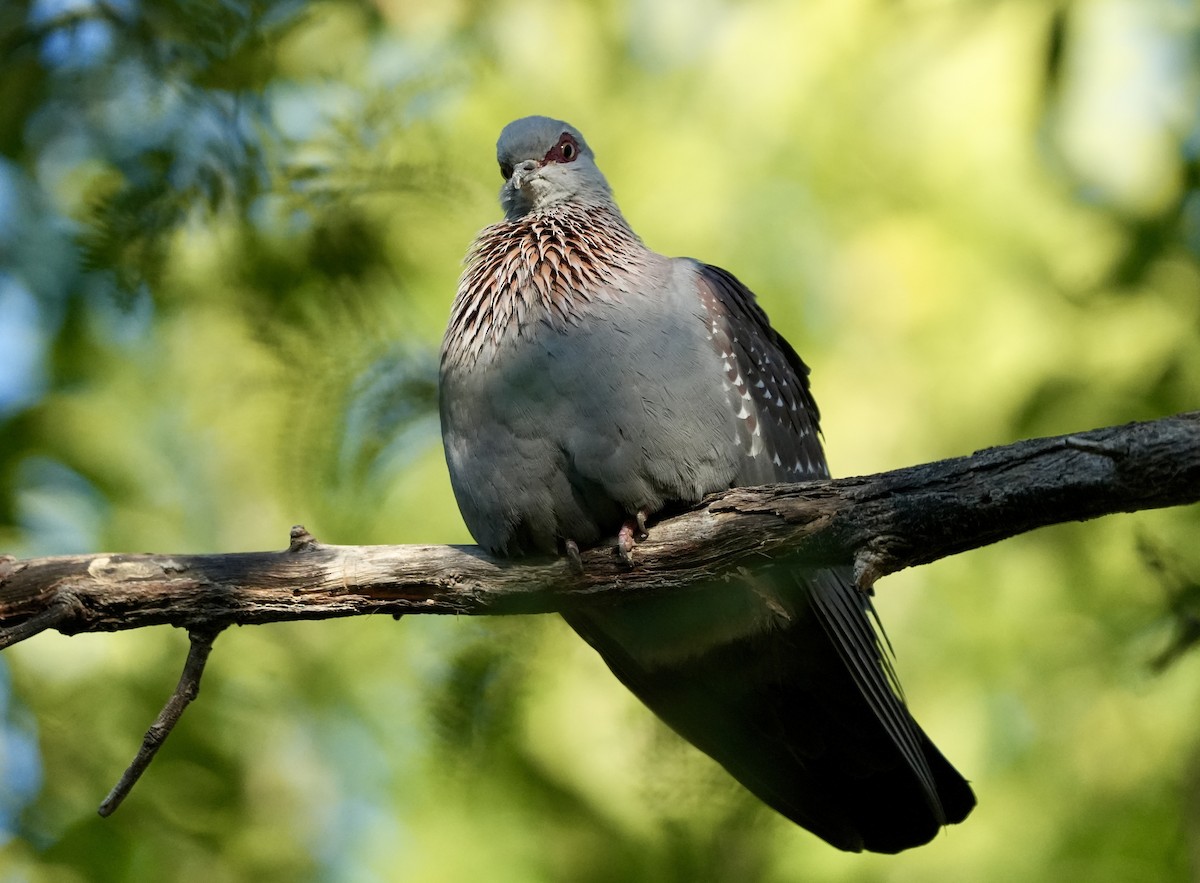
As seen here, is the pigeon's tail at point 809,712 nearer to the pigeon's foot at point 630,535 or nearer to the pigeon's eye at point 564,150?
the pigeon's foot at point 630,535

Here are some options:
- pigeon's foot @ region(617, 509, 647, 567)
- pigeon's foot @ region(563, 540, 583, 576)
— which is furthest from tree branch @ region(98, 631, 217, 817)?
pigeon's foot @ region(617, 509, 647, 567)

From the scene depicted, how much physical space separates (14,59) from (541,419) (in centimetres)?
304

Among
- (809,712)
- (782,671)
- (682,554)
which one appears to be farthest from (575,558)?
(809,712)

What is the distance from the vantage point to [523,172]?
499 cm

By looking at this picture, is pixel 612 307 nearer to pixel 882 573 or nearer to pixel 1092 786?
pixel 882 573

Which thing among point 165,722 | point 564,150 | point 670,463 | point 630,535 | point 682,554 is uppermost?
point 564,150

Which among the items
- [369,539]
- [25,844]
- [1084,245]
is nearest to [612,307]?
[369,539]

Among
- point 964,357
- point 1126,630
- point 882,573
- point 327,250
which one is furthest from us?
point 964,357

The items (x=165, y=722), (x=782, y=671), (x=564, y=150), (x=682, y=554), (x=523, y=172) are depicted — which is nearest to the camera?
(x=165, y=722)

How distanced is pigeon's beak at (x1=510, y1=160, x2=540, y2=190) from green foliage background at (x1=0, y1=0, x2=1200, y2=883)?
265 mm

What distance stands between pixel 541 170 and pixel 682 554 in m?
2.06

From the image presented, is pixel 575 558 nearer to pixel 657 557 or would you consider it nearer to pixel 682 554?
pixel 657 557

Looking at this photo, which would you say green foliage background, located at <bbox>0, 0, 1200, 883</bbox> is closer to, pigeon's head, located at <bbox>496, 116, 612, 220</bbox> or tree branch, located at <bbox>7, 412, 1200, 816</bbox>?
pigeon's head, located at <bbox>496, 116, 612, 220</bbox>

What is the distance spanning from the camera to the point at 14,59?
5.10 metres
